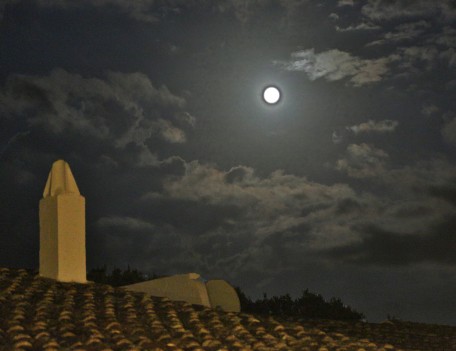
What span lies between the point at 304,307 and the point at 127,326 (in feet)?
63.4

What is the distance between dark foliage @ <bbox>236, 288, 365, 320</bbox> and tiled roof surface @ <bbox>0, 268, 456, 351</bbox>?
525 inches

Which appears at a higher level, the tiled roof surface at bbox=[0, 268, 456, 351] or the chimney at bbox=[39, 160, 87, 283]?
the chimney at bbox=[39, 160, 87, 283]

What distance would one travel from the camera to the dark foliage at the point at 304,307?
30500mm

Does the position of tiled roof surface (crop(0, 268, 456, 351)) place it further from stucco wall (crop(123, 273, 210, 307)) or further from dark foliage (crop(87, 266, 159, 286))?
dark foliage (crop(87, 266, 159, 286))

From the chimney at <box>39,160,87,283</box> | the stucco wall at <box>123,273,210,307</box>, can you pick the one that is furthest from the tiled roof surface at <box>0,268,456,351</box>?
the stucco wall at <box>123,273,210,307</box>

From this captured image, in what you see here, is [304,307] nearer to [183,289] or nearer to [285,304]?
[285,304]

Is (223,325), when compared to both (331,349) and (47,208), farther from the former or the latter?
(47,208)

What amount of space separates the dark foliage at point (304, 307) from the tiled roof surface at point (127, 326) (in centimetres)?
1334

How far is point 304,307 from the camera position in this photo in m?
31.3

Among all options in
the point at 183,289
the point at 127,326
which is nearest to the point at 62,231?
the point at 183,289

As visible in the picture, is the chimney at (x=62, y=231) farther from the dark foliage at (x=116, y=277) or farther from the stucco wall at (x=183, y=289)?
the dark foliage at (x=116, y=277)

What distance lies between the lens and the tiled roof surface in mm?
11602

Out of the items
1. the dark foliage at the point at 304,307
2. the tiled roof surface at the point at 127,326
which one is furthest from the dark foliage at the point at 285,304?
the tiled roof surface at the point at 127,326

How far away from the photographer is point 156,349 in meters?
A: 11.4
